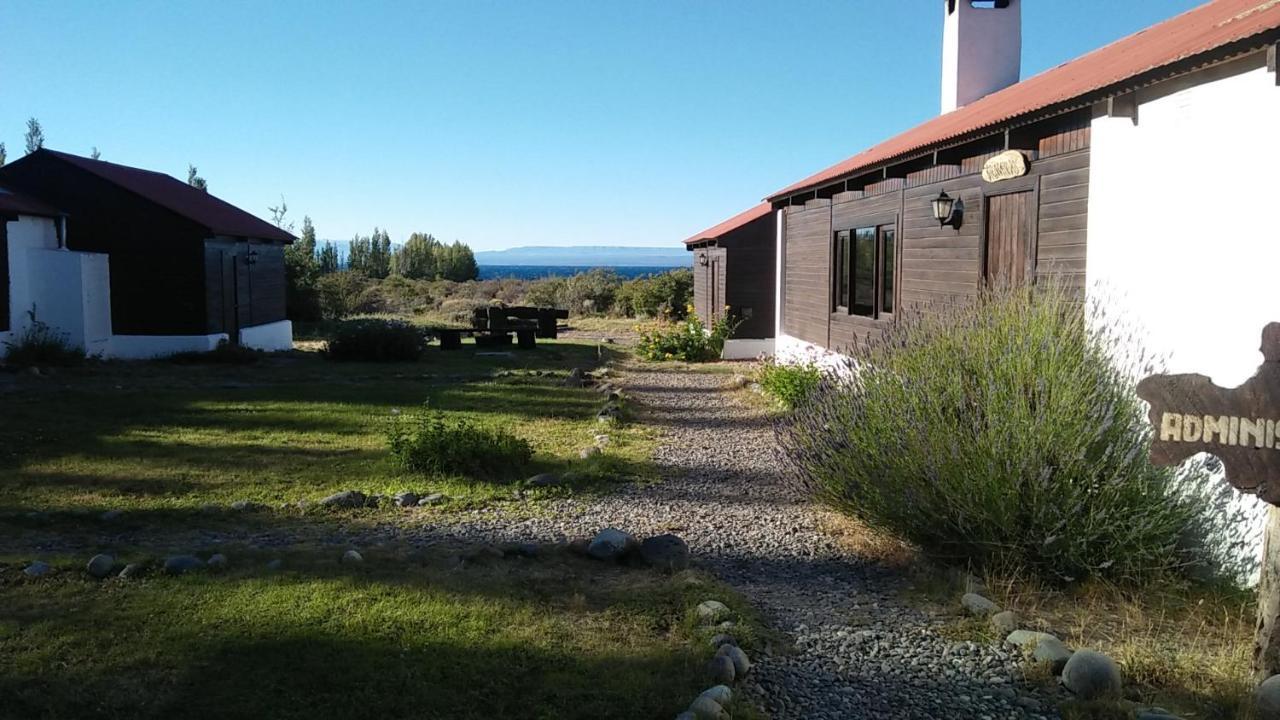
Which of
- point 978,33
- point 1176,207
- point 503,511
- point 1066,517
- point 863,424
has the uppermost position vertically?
point 978,33

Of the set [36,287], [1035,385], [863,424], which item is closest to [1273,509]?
[1035,385]

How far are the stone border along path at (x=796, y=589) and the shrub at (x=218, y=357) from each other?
425 inches

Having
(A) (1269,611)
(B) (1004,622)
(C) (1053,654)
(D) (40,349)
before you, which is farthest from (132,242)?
(A) (1269,611)

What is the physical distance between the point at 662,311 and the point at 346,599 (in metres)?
20.9

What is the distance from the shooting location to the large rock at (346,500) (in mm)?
7150

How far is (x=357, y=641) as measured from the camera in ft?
14.1

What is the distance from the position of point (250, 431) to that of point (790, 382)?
6.30 m

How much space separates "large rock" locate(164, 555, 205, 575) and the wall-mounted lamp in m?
7.26

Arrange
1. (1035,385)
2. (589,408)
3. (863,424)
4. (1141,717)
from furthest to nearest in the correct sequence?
(589,408) → (863,424) → (1035,385) → (1141,717)

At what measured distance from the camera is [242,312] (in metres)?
19.7

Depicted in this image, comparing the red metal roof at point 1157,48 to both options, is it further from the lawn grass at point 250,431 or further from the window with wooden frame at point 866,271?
the lawn grass at point 250,431

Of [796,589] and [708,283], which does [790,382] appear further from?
[708,283]

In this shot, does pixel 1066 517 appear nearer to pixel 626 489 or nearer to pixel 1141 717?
pixel 1141 717

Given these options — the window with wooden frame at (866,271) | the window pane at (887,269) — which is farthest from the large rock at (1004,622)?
the window pane at (887,269)
